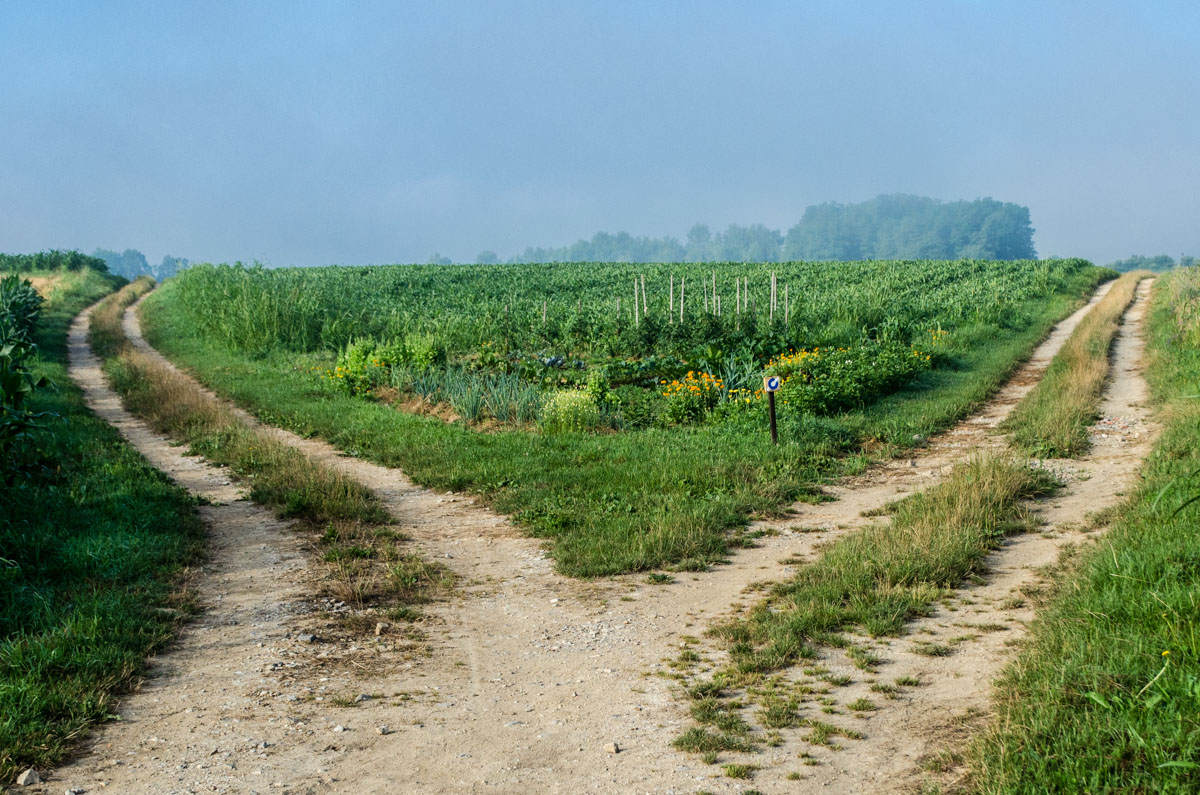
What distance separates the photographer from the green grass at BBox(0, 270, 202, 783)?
14.7ft

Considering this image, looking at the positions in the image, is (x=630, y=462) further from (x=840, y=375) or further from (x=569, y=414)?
(x=840, y=375)

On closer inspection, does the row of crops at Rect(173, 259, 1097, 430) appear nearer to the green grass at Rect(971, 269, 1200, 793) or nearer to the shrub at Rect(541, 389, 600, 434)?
the shrub at Rect(541, 389, 600, 434)

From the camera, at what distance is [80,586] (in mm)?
6152

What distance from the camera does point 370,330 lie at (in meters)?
22.4

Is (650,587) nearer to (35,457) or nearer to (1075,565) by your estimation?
(1075,565)

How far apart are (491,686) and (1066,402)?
33.3ft

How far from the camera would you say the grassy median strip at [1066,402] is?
10266 mm

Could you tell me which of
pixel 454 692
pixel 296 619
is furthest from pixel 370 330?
pixel 454 692

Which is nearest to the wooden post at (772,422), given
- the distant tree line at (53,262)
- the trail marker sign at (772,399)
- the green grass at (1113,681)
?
the trail marker sign at (772,399)

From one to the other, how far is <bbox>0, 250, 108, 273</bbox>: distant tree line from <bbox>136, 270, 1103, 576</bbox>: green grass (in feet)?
148

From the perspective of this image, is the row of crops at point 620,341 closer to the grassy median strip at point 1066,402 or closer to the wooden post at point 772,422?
the wooden post at point 772,422

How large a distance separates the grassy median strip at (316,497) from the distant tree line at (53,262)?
45051 millimetres

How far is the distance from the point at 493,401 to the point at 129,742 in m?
8.68

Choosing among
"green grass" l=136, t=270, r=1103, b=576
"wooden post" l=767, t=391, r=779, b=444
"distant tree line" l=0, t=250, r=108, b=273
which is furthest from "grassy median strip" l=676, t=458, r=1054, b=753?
"distant tree line" l=0, t=250, r=108, b=273
